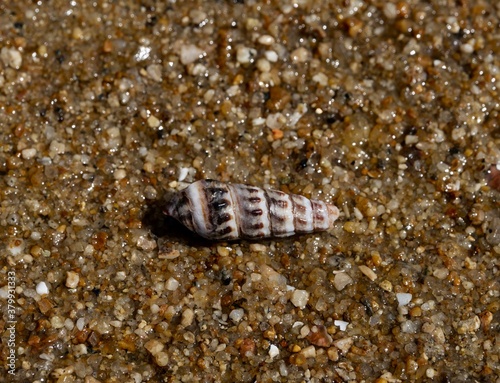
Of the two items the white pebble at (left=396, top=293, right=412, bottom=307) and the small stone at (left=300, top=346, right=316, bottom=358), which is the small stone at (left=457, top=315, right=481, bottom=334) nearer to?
the white pebble at (left=396, top=293, right=412, bottom=307)

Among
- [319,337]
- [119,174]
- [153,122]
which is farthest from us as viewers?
[153,122]

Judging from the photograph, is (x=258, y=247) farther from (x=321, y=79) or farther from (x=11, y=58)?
(x=11, y=58)

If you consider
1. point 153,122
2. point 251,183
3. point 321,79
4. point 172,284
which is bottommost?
point 172,284

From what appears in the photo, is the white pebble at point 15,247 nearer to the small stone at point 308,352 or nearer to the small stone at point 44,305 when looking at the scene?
the small stone at point 44,305

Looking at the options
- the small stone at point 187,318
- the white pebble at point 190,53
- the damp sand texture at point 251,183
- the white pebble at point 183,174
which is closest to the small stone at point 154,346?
the damp sand texture at point 251,183

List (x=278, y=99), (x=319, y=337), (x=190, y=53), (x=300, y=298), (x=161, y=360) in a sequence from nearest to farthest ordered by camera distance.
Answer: (x=161, y=360), (x=319, y=337), (x=300, y=298), (x=278, y=99), (x=190, y=53)

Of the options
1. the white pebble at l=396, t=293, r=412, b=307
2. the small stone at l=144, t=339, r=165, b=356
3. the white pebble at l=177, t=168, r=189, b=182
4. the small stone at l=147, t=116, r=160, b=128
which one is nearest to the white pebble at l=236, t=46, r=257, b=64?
the small stone at l=147, t=116, r=160, b=128

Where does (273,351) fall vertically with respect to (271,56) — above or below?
below

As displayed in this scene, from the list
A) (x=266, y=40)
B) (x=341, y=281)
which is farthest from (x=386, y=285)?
(x=266, y=40)
